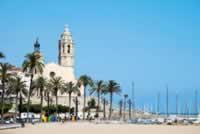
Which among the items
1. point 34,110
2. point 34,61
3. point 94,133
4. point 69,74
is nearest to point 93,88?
point 34,110

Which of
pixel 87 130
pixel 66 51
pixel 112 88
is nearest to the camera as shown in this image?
pixel 87 130

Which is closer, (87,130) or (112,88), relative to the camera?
(87,130)

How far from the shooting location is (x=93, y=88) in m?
120

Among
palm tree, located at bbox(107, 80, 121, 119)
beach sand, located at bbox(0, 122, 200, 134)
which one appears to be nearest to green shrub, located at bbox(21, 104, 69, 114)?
palm tree, located at bbox(107, 80, 121, 119)

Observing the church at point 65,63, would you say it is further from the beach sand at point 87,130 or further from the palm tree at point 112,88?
the beach sand at point 87,130

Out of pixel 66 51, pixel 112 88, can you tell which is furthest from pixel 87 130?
pixel 66 51

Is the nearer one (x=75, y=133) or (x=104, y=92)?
(x=75, y=133)

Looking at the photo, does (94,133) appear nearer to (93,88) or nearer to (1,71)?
(1,71)

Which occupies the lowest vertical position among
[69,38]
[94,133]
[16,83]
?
[94,133]

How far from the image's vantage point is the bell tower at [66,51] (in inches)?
5769

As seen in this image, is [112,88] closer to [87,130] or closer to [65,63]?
[65,63]

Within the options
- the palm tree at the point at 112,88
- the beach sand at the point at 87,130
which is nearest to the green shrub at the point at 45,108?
the palm tree at the point at 112,88

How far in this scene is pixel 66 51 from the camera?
146375 mm

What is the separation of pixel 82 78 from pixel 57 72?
2770 centimetres
